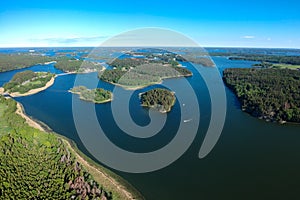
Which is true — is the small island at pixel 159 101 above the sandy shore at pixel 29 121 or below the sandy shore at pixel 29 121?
above

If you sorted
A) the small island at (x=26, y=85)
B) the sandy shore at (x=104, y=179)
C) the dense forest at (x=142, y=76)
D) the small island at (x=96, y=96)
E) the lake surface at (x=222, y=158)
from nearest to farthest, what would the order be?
the sandy shore at (x=104, y=179), the lake surface at (x=222, y=158), the small island at (x=96, y=96), the small island at (x=26, y=85), the dense forest at (x=142, y=76)

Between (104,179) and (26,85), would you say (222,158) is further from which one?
(26,85)

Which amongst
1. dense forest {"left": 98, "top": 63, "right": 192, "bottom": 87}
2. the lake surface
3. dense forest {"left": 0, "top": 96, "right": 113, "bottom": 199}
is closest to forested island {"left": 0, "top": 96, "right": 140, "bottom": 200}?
dense forest {"left": 0, "top": 96, "right": 113, "bottom": 199}

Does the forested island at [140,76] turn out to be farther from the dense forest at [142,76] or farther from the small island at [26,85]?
the small island at [26,85]

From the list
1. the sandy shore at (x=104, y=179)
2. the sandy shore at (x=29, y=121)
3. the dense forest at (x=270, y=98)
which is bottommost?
the sandy shore at (x=104, y=179)

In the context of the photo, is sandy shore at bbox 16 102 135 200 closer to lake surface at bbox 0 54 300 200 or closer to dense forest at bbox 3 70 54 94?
lake surface at bbox 0 54 300 200

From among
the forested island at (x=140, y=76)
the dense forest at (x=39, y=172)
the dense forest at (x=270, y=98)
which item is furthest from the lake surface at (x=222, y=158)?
the forested island at (x=140, y=76)

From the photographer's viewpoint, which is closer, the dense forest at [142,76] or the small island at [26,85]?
the small island at [26,85]
